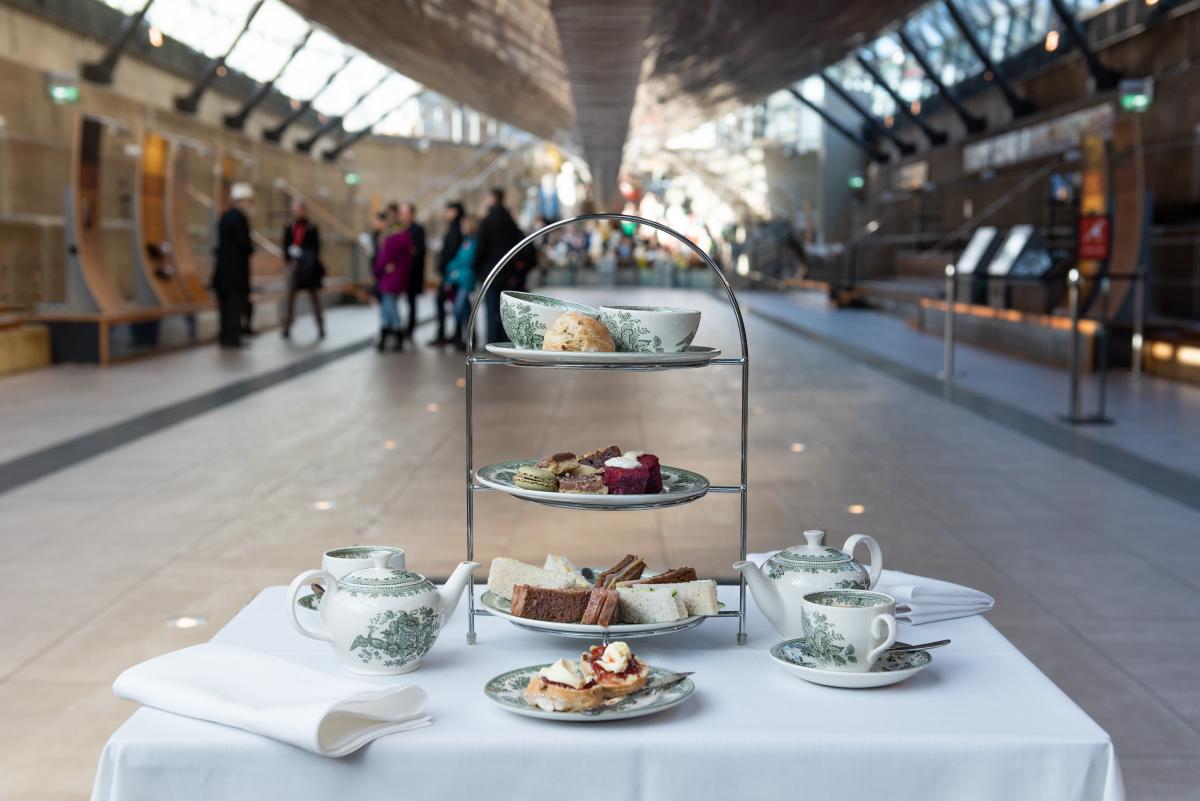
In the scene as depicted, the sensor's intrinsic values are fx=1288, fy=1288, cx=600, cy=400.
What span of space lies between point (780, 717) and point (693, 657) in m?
0.26

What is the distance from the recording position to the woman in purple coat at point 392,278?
14.0 metres

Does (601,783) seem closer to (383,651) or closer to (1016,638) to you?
(383,651)

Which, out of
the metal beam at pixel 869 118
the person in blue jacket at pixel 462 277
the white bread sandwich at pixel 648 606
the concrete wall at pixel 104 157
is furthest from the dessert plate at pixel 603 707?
the metal beam at pixel 869 118

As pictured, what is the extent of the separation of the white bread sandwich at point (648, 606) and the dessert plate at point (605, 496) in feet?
0.41

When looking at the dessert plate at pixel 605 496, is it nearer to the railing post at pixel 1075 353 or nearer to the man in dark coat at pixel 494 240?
the railing post at pixel 1075 353

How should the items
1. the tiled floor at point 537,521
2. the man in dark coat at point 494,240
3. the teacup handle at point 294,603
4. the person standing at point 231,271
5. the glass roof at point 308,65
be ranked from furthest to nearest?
1. the glass roof at point 308,65
2. the person standing at point 231,271
3. the man in dark coat at point 494,240
4. the tiled floor at point 537,521
5. the teacup handle at point 294,603

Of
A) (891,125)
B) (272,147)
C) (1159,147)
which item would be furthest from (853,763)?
(891,125)

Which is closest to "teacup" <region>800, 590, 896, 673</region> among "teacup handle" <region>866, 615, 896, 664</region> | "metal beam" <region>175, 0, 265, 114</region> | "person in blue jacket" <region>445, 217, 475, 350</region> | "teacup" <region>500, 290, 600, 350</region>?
"teacup handle" <region>866, 615, 896, 664</region>

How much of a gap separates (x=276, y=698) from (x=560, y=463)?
0.57 metres

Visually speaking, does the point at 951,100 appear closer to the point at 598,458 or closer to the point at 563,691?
the point at 598,458

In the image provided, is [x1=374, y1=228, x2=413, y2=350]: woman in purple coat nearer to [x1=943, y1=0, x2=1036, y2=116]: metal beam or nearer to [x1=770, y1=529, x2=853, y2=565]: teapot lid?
[x1=770, y1=529, x2=853, y2=565]: teapot lid

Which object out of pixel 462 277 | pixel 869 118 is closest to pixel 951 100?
pixel 869 118

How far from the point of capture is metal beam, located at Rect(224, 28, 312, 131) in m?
26.5

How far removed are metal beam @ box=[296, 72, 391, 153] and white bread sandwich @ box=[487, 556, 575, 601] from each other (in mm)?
31837
